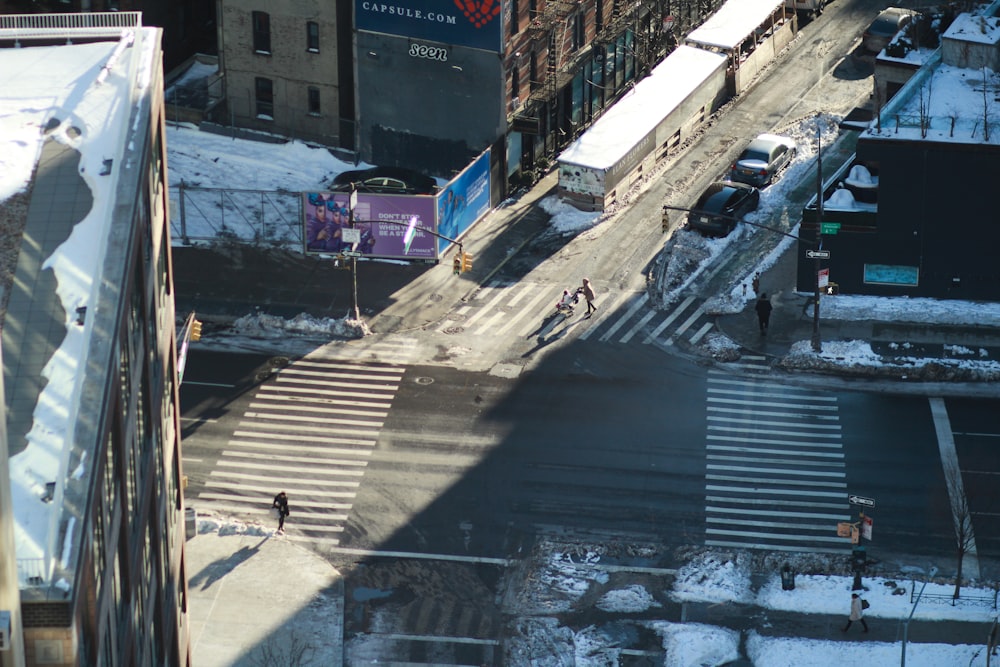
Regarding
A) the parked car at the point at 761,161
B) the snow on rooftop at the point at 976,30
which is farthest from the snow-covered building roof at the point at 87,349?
the snow on rooftop at the point at 976,30

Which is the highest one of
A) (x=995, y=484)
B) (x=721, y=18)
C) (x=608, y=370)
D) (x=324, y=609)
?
(x=721, y=18)

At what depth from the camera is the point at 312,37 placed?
265 ft

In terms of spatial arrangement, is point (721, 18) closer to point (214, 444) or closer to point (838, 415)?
point (838, 415)

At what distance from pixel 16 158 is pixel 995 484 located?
34.5 m

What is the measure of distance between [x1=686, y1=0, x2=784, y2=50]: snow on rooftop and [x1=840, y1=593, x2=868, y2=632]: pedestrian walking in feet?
137

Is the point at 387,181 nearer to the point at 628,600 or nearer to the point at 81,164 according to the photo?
the point at 628,600

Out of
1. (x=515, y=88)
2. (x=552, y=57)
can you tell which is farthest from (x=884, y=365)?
(x=552, y=57)

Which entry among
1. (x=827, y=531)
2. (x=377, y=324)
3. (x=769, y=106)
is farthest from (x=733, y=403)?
(x=769, y=106)

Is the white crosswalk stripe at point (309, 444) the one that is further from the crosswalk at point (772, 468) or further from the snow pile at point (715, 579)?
the crosswalk at point (772, 468)

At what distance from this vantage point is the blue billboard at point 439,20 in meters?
76.2

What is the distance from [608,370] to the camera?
222 ft

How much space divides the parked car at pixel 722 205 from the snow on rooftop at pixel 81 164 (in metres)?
35.2

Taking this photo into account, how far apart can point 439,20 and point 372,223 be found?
10.1 m

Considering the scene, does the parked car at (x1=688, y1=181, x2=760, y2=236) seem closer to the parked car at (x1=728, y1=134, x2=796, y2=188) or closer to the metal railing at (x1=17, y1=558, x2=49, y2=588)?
the parked car at (x1=728, y1=134, x2=796, y2=188)
